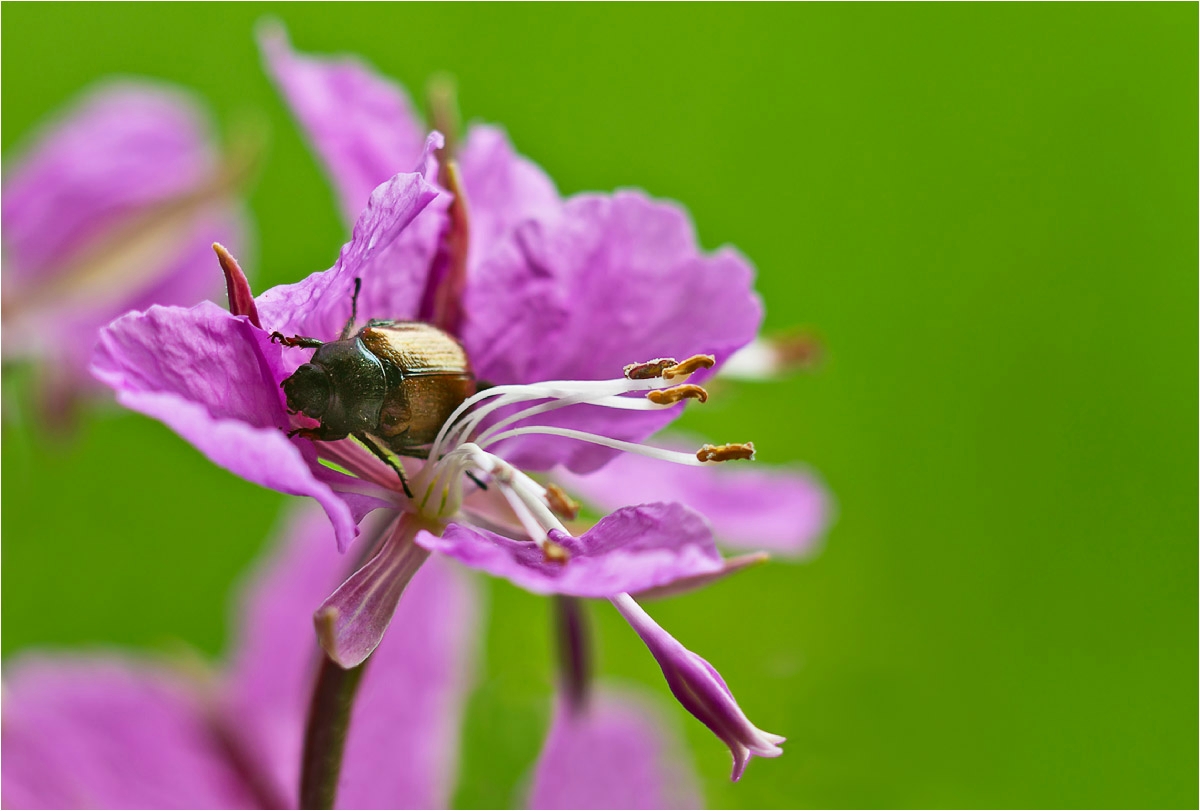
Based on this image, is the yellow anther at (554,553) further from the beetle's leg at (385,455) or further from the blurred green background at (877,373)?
the blurred green background at (877,373)

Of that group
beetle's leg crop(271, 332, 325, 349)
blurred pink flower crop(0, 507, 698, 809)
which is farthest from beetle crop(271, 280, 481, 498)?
blurred pink flower crop(0, 507, 698, 809)

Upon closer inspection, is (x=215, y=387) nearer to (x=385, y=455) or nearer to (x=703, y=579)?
(x=385, y=455)

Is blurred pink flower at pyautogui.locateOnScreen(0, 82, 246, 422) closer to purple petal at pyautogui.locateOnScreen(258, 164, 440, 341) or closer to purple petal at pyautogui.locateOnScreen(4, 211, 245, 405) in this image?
purple petal at pyautogui.locateOnScreen(4, 211, 245, 405)

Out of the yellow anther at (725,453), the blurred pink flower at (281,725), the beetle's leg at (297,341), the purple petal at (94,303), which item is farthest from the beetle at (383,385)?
the purple petal at (94,303)

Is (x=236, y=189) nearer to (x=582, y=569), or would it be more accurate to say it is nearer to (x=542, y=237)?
(x=542, y=237)

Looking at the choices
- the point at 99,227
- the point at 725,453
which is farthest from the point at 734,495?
the point at 99,227

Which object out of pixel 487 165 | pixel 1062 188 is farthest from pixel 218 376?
pixel 1062 188

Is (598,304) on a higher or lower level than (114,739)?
higher
